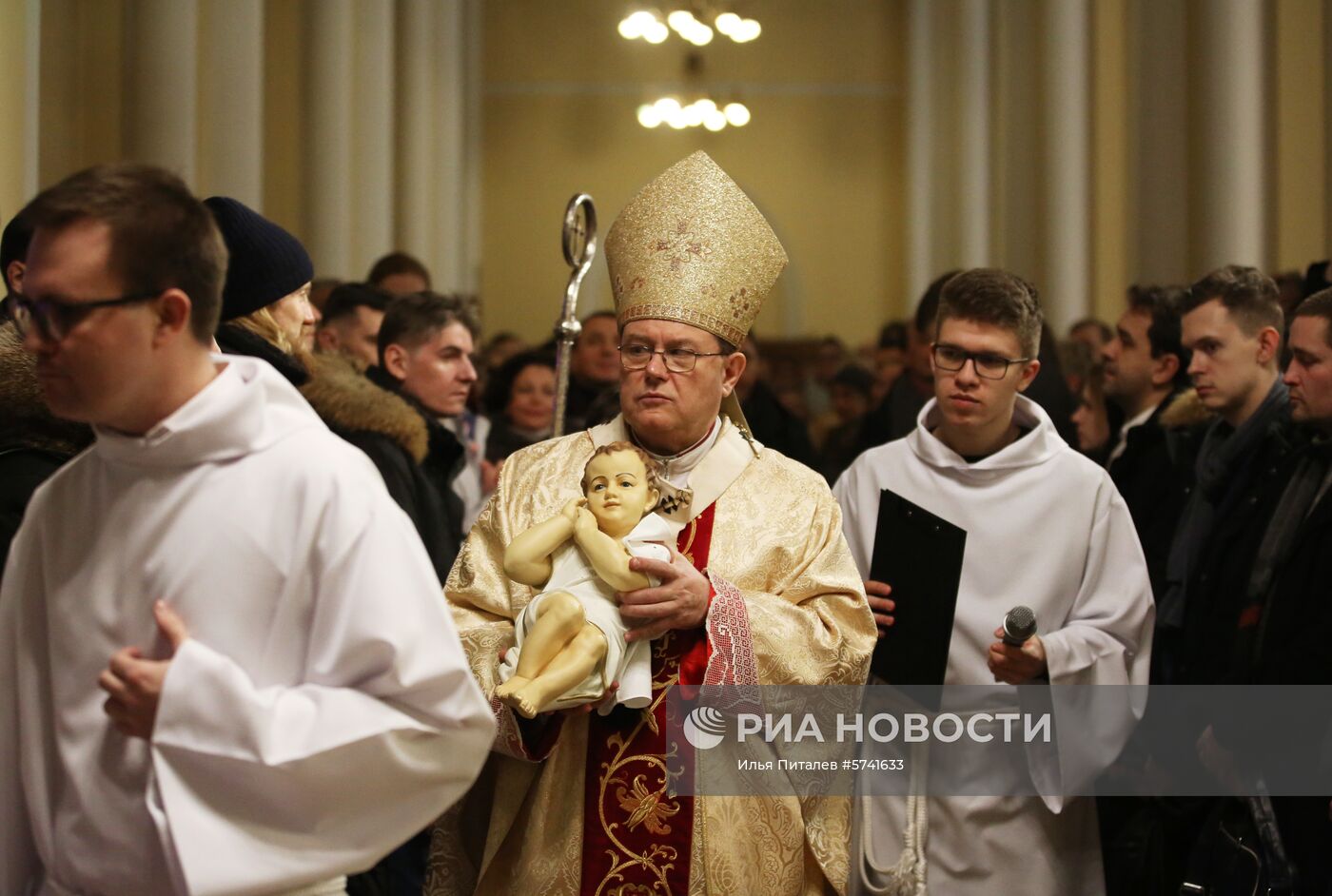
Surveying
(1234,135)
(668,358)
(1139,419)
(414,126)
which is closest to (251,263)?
(668,358)

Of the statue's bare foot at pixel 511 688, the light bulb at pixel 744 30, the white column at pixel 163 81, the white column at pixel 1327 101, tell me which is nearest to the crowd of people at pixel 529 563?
the statue's bare foot at pixel 511 688

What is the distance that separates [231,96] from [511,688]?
586cm

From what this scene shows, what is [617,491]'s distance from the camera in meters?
3.12

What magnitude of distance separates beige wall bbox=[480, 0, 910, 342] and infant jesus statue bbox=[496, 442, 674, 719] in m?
18.6

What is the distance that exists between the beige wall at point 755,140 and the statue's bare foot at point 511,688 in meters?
18.8

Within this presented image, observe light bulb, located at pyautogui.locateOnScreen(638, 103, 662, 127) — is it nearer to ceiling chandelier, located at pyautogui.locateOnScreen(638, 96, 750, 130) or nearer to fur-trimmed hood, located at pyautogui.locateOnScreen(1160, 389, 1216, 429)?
ceiling chandelier, located at pyautogui.locateOnScreen(638, 96, 750, 130)

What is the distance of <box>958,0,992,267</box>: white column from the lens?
1831 centimetres

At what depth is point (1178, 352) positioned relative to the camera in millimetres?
5777

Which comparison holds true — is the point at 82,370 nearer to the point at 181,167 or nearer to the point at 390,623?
the point at 390,623

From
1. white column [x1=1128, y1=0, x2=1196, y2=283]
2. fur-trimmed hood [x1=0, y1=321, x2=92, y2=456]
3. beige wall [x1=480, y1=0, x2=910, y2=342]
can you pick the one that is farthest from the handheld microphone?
beige wall [x1=480, y1=0, x2=910, y2=342]

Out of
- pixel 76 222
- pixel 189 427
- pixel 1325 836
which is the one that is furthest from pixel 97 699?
pixel 1325 836

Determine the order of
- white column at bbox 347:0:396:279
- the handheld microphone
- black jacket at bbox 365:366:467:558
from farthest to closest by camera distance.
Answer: white column at bbox 347:0:396:279 < black jacket at bbox 365:366:467:558 < the handheld microphone

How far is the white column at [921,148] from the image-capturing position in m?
20.8

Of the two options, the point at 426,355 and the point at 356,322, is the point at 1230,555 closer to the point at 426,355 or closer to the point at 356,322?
the point at 426,355
